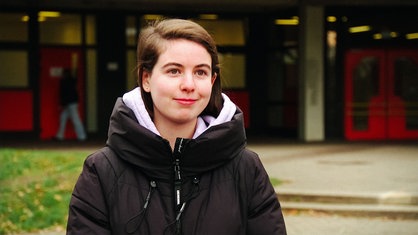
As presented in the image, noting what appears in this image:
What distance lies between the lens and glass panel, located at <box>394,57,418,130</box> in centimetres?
1981

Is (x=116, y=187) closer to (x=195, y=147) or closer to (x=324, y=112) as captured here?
(x=195, y=147)

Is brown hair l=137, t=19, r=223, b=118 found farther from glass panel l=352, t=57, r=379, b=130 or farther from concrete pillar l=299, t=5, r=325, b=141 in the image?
glass panel l=352, t=57, r=379, b=130

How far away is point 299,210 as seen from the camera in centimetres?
977

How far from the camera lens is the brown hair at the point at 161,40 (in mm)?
2523

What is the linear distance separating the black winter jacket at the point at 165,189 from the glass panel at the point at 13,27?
17353mm

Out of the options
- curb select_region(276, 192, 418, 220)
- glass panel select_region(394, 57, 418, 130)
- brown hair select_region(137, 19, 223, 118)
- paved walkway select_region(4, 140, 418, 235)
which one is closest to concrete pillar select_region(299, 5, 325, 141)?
glass panel select_region(394, 57, 418, 130)

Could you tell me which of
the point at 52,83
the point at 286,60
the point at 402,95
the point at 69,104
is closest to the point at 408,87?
the point at 402,95

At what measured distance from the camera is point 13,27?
63.1 feet

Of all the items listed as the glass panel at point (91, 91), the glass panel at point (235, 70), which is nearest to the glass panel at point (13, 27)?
the glass panel at point (91, 91)

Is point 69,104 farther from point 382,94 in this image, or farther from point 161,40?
point 161,40

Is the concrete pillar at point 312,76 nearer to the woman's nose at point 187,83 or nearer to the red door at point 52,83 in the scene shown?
the red door at point 52,83

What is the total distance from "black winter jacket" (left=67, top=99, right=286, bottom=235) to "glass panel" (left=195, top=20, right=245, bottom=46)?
18459 millimetres

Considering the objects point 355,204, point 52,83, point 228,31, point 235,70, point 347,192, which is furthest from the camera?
point 235,70

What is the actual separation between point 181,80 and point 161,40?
0.51 feet
